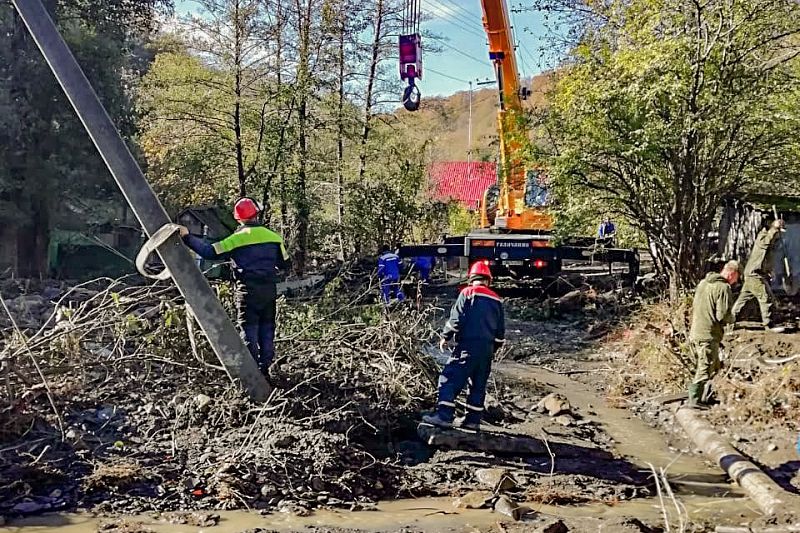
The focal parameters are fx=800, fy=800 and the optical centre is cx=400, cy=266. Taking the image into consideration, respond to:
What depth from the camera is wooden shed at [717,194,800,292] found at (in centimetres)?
1209

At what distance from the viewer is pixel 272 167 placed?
17.0m

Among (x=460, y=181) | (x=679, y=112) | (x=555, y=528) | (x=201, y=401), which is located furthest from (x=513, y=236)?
(x=460, y=181)

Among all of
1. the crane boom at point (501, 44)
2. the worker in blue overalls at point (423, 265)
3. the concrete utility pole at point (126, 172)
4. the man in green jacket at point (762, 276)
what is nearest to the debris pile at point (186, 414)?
the concrete utility pole at point (126, 172)

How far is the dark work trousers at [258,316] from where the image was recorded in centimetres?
700

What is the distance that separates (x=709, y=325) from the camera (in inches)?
332

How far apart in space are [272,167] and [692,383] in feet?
35.3

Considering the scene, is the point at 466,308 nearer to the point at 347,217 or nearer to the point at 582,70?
the point at 582,70

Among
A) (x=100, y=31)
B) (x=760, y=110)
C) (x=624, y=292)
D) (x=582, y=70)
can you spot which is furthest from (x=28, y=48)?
(x=760, y=110)

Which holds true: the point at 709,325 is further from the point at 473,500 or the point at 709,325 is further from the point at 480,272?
the point at 473,500

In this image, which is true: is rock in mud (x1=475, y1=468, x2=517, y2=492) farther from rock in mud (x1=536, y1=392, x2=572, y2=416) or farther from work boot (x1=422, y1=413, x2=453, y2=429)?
rock in mud (x1=536, y1=392, x2=572, y2=416)

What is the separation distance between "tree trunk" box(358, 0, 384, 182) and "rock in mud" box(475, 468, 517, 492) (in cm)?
1407

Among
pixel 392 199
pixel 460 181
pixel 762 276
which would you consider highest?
pixel 460 181

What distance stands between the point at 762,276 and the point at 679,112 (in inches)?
100

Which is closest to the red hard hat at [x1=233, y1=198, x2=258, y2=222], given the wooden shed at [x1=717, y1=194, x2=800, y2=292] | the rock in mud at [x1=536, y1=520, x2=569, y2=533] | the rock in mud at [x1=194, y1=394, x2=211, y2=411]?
the rock in mud at [x1=194, y1=394, x2=211, y2=411]
